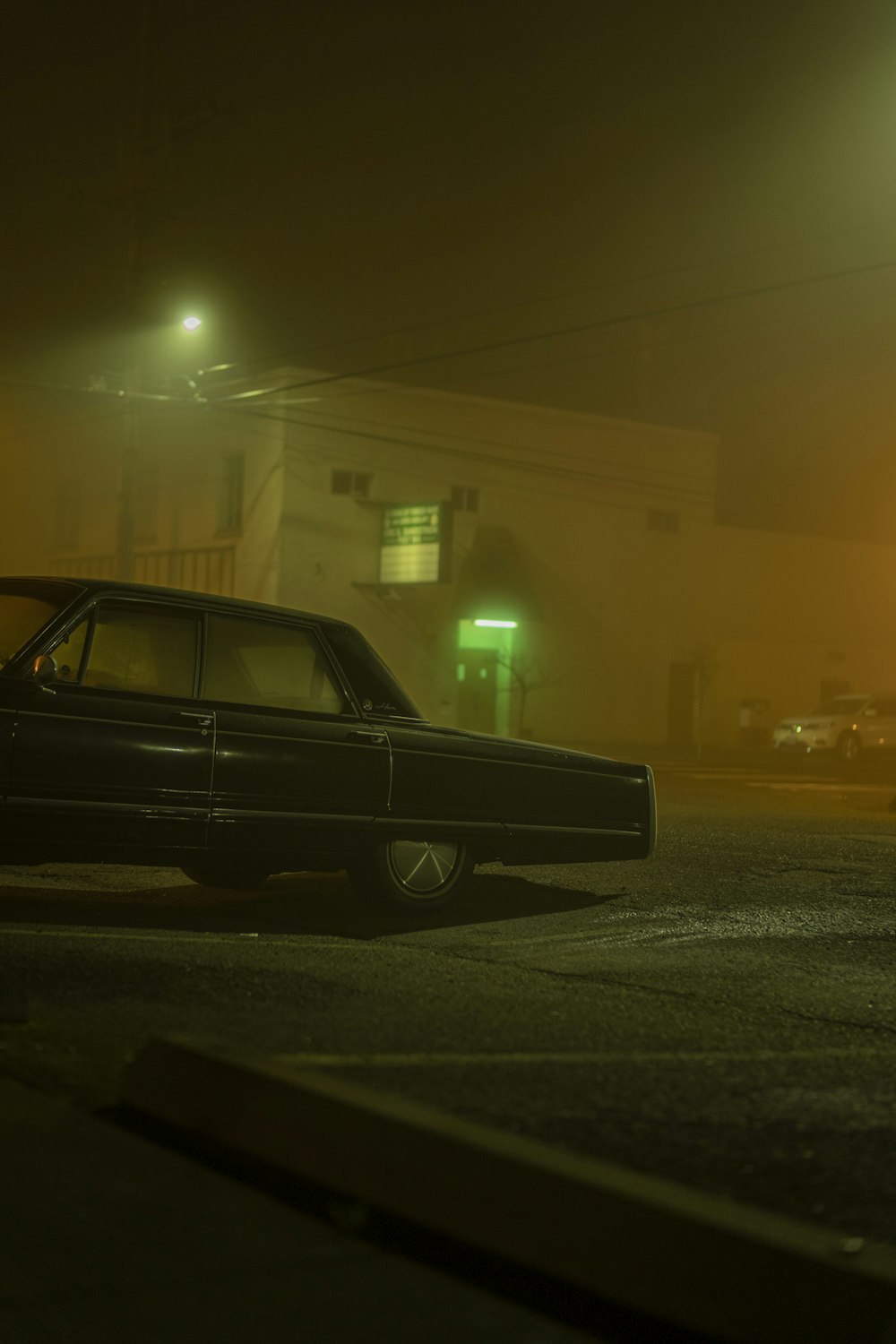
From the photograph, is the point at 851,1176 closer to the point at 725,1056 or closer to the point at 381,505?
the point at 725,1056

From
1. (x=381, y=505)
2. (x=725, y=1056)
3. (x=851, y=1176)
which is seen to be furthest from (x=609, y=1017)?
(x=381, y=505)

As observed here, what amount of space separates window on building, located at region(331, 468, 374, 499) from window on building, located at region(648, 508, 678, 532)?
991 cm

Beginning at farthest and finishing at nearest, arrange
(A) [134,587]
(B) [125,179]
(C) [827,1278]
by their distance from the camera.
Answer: (B) [125,179]
(A) [134,587]
(C) [827,1278]

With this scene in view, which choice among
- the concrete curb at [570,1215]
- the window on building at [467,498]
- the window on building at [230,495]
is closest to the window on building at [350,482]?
the window on building at [230,495]

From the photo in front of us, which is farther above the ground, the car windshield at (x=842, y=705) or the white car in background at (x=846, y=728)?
the car windshield at (x=842, y=705)

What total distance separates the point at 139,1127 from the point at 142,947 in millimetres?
2786

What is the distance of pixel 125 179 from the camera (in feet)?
97.3

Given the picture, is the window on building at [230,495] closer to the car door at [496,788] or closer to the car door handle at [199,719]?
the car door at [496,788]

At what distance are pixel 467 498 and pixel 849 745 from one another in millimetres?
12698

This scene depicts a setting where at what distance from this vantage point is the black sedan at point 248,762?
735 cm

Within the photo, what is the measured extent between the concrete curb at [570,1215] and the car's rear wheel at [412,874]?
4122 millimetres

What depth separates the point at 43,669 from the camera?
23.9ft

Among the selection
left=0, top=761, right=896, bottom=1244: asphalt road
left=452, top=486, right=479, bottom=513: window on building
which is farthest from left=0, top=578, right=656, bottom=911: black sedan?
left=452, top=486, right=479, bottom=513: window on building

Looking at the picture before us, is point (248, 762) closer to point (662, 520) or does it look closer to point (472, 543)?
point (472, 543)
